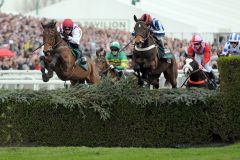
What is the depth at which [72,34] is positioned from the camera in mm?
14867

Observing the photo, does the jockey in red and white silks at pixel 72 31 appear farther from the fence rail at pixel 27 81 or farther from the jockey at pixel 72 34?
the fence rail at pixel 27 81

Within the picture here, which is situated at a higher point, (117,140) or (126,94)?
(126,94)

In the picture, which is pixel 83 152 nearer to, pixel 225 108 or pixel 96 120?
pixel 96 120

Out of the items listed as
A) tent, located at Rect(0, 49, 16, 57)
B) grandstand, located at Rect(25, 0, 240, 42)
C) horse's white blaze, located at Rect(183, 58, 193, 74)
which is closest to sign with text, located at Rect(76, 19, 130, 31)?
grandstand, located at Rect(25, 0, 240, 42)

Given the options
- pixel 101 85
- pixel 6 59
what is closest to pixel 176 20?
pixel 6 59

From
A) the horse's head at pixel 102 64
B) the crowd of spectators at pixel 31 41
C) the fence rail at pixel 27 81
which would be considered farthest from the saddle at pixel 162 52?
the crowd of spectators at pixel 31 41

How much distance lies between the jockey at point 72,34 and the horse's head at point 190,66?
2.40 m

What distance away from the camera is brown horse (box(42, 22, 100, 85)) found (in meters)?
13.9

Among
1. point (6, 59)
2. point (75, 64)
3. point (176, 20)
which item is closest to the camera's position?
point (75, 64)

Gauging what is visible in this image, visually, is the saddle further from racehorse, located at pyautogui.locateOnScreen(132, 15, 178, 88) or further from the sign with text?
the sign with text

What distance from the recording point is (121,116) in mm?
11211

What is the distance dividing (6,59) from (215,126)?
14.2 m

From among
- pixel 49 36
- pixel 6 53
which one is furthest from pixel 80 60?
pixel 6 53

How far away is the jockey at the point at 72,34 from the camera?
14742 millimetres
